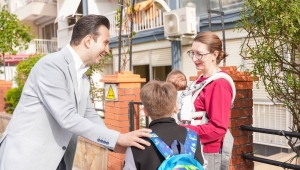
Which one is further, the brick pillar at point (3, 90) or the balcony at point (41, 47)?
the balcony at point (41, 47)

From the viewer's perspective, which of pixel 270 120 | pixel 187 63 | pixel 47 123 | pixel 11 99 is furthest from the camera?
pixel 11 99

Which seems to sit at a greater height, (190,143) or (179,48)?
(179,48)

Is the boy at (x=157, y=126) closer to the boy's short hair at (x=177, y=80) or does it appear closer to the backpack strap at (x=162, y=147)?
the backpack strap at (x=162, y=147)

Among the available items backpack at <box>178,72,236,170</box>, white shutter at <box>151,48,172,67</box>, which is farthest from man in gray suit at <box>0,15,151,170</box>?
white shutter at <box>151,48,172,67</box>

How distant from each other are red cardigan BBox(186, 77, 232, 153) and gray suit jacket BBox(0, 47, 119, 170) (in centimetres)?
68

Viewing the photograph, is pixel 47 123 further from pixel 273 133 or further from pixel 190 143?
pixel 273 133

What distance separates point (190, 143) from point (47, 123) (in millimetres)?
1008

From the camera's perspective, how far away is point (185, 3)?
10.8 m

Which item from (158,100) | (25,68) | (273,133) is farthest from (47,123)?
(25,68)

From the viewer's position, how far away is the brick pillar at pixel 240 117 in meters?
3.66

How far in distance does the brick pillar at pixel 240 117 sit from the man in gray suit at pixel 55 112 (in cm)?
176

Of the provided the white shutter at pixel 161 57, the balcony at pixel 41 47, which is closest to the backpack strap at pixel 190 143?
the white shutter at pixel 161 57

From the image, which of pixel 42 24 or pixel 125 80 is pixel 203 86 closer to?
pixel 125 80

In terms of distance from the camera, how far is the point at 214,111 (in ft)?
8.03
